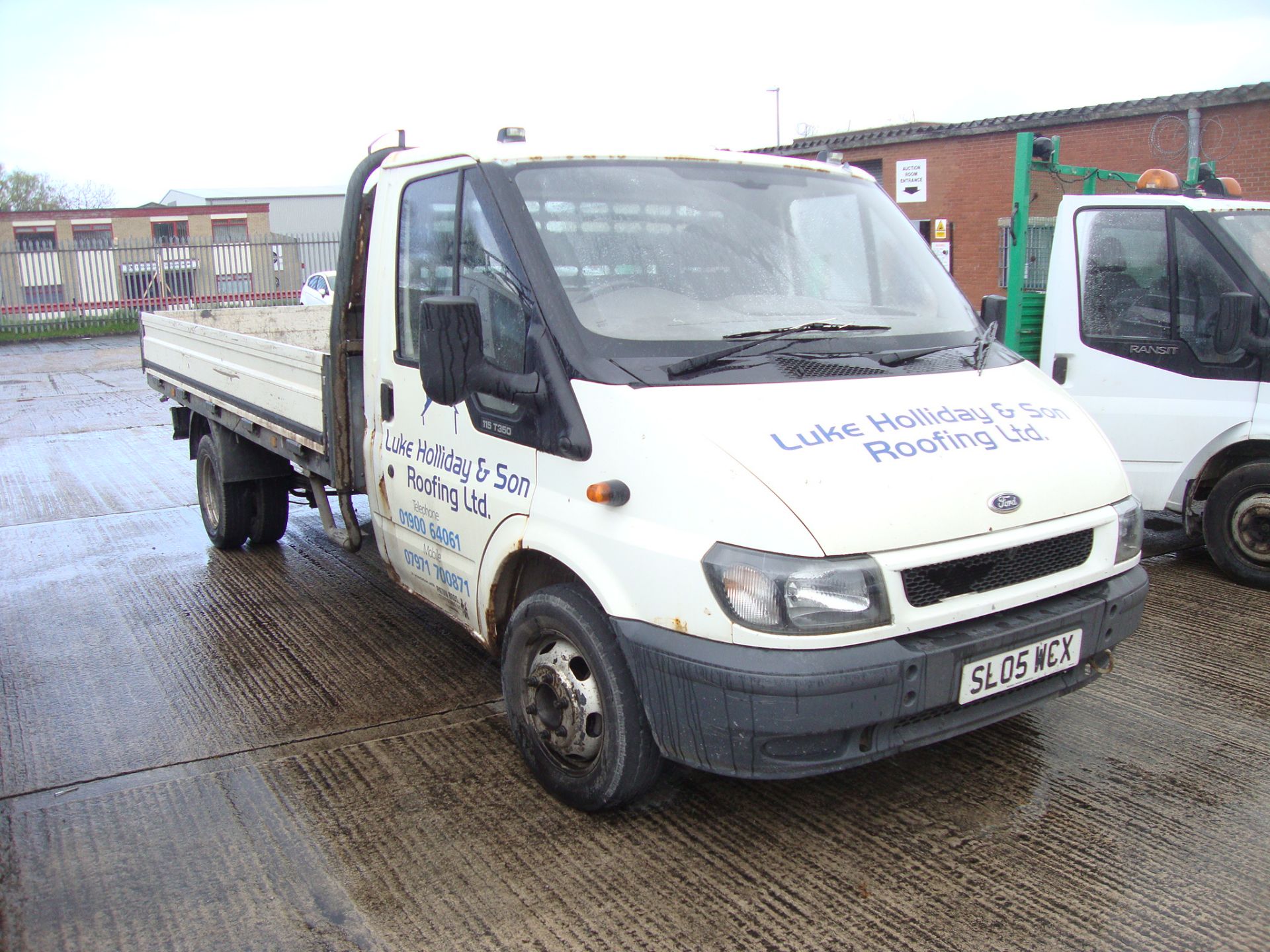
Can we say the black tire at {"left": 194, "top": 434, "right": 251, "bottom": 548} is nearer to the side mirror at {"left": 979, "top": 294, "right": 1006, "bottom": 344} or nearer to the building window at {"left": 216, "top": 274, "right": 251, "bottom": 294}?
the side mirror at {"left": 979, "top": 294, "right": 1006, "bottom": 344}

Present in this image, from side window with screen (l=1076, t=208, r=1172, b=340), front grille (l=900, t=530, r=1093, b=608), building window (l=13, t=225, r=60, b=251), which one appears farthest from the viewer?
building window (l=13, t=225, r=60, b=251)

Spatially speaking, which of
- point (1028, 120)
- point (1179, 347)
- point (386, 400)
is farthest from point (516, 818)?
point (1028, 120)

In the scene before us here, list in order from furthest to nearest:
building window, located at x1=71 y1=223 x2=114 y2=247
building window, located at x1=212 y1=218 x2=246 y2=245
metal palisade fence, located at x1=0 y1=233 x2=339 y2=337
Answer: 1. building window, located at x1=212 y1=218 x2=246 y2=245
2. building window, located at x1=71 y1=223 x2=114 y2=247
3. metal palisade fence, located at x1=0 y1=233 x2=339 y2=337

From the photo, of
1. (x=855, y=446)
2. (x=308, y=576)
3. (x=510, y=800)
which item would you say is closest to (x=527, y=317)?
(x=855, y=446)

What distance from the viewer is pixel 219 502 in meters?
6.74

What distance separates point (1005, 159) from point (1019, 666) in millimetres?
18048

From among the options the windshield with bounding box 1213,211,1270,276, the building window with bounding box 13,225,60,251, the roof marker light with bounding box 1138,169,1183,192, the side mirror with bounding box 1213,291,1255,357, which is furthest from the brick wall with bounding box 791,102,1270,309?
the building window with bounding box 13,225,60,251

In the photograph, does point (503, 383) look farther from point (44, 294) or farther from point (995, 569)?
point (44, 294)

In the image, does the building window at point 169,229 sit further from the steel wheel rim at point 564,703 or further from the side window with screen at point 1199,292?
the steel wheel rim at point 564,703

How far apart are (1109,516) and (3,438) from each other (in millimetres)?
11674

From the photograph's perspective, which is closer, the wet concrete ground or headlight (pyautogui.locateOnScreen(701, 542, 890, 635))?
headlight (pyautogui.locateOnScreen(701, 542, 890, 635))

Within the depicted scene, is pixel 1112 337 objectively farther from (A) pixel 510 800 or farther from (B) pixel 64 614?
(B) pixel 64 614

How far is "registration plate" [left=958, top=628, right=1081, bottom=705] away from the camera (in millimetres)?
2992

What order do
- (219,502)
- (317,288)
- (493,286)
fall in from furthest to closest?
(317,288), (219,502), (493,286)
